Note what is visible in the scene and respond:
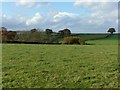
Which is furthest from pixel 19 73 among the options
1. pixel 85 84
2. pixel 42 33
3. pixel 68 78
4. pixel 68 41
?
pixel 68 41

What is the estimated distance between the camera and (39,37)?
57719 mm

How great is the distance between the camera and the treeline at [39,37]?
5089 centimetres

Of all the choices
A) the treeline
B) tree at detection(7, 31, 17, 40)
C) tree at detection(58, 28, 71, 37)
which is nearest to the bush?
the treeline

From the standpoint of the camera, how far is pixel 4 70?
12516 mm

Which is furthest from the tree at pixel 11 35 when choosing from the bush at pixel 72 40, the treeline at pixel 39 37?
the bush at pixel 72 40

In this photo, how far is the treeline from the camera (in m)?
50.9

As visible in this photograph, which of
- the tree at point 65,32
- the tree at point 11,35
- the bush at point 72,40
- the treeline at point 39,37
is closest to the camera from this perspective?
the tree at point 11,35

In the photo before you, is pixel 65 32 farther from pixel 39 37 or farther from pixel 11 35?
pixel 11 35

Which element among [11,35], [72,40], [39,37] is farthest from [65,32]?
[11,35]

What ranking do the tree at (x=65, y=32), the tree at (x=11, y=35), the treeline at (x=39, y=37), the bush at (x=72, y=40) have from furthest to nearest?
the bush at (x=72, y=40)
the tree at (x=65, y=32)
the treeline at (x=39, y=37)
the tree at (x=11, y=35)

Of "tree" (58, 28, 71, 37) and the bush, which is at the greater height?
"tree" (58, 28, 71, 37)

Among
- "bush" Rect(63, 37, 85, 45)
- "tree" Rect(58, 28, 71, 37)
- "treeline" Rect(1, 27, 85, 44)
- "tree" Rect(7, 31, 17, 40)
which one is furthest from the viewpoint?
"bush" Rect(63, 37, 85, 45)

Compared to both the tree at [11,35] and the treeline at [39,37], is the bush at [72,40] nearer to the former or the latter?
the treeline at [39,37]

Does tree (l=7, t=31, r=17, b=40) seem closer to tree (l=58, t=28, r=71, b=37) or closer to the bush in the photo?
tree (l=58, t=28, r=71, b=37)
